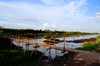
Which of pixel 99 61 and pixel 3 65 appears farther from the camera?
pixel 3 65

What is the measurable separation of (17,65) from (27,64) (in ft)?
3.82

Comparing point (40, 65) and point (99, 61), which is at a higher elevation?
point (99, 61)

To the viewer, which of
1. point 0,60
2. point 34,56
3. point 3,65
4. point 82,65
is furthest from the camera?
point 34,56

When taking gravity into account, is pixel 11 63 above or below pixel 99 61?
below

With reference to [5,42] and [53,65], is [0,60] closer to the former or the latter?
[53,65]

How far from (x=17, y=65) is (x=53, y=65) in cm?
434

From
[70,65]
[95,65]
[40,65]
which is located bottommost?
[40,65]

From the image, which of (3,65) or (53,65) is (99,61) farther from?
(3,65)

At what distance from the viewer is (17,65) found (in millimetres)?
9344

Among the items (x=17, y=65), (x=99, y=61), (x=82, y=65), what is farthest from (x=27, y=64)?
(x=99, y=61)

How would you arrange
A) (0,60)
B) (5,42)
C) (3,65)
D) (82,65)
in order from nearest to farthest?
(82,65), (3,65), (0,60), (5,42)

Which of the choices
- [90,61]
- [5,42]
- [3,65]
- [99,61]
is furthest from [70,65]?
[5,42]

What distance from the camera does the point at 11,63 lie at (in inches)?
373

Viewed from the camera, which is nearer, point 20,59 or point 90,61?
point 90,61
